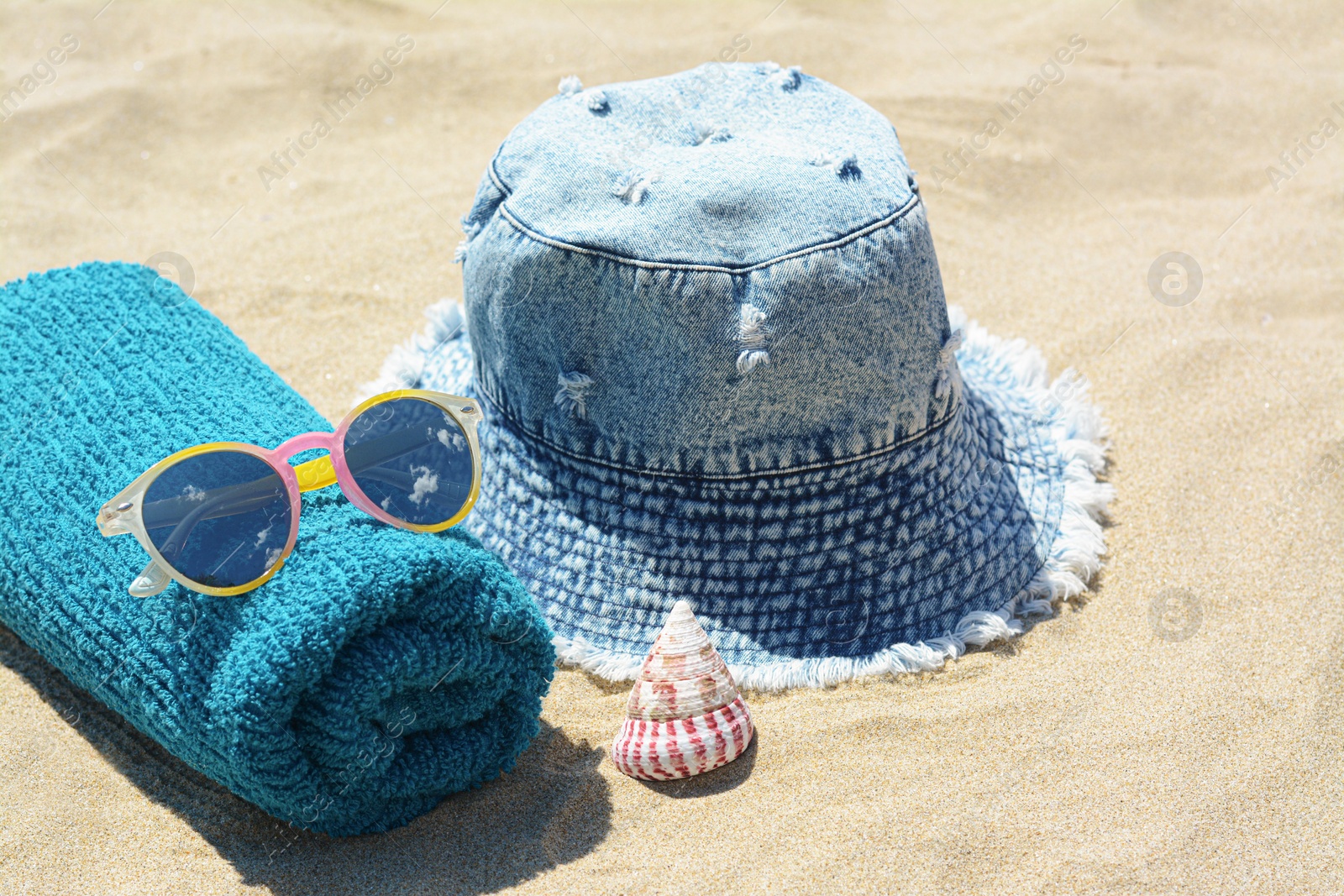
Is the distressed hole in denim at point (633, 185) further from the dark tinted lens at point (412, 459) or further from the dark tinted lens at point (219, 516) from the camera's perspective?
the dark tinted lens at point (219, 516)

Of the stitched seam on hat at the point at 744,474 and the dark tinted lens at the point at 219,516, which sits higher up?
the dark tinted lens at the point at 219,516

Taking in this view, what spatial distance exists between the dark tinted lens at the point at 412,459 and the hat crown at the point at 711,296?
16.7 inches

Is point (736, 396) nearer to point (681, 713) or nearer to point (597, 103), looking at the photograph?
point (681, 713)

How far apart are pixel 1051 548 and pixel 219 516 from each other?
1.90 m

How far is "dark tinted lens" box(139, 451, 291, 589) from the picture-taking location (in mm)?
1919

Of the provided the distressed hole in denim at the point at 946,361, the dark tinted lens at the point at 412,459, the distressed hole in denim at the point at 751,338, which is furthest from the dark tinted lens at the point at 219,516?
the distressed hole in denim at the point at 946,361

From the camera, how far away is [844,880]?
202 centimetres

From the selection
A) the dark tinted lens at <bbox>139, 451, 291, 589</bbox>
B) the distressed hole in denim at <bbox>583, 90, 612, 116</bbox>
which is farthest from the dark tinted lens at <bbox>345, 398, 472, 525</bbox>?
the distressed hole in denim at <bbox>583, 90, 612, 116</bbox>

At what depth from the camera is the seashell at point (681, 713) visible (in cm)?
223

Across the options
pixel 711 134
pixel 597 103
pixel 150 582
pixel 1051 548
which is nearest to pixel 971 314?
pixel 1051 548

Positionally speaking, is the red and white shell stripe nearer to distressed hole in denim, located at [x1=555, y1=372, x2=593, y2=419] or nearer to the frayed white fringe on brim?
the frayed white fringe on brim

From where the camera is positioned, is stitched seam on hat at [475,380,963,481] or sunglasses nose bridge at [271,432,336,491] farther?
stitched seam on hat at [475,380,963,481]

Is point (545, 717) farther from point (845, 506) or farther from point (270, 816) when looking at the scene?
point (845, 506)

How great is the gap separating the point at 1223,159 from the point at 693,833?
3.79m
